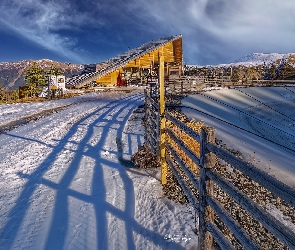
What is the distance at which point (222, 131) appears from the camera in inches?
510

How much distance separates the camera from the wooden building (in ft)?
131

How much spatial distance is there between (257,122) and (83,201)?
15.3 m

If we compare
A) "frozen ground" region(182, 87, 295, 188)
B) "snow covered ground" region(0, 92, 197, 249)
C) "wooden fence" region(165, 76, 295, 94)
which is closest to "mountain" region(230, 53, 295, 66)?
"wooden fence" region(165, 76, 295, 94)

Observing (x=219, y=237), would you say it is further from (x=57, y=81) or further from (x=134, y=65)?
(x=134, y=65)

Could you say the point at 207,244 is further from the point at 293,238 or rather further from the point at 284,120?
the point at 284,120

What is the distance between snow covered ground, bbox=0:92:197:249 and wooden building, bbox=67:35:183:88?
2973 cm

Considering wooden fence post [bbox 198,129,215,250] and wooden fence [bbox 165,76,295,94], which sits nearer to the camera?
wooden fence post [bbox 198,129,215,250]

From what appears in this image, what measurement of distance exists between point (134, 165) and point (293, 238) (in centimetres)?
584

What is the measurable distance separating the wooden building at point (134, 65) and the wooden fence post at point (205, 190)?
3524 cm

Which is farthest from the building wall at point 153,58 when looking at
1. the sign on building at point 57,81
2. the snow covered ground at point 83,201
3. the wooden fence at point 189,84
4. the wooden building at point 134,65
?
the snow covered ground at point 83,201

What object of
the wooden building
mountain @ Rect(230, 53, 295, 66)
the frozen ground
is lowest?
the frozen ground

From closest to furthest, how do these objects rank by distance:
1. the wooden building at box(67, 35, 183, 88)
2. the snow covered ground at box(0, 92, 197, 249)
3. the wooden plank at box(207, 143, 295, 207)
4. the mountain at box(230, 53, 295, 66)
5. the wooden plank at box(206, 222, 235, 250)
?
the wooden plank at box(207, 143, 295, 207) → the wooden plank at box(206, 222, 235, 250) → the snow covered ground at box(0, 92, 197, 249) → the wooden building at box(67, 35, 183, 88) → the mountain at box(230, 53, 295, 66)

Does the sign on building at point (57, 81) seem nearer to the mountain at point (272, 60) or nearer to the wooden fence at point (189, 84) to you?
the wooden fence at point (189, 84)

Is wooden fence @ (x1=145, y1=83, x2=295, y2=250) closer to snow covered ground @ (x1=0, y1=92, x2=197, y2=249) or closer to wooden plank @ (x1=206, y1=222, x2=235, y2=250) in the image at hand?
wooden plank @ (x1=206, y1=222, x2=235, y2=250)
